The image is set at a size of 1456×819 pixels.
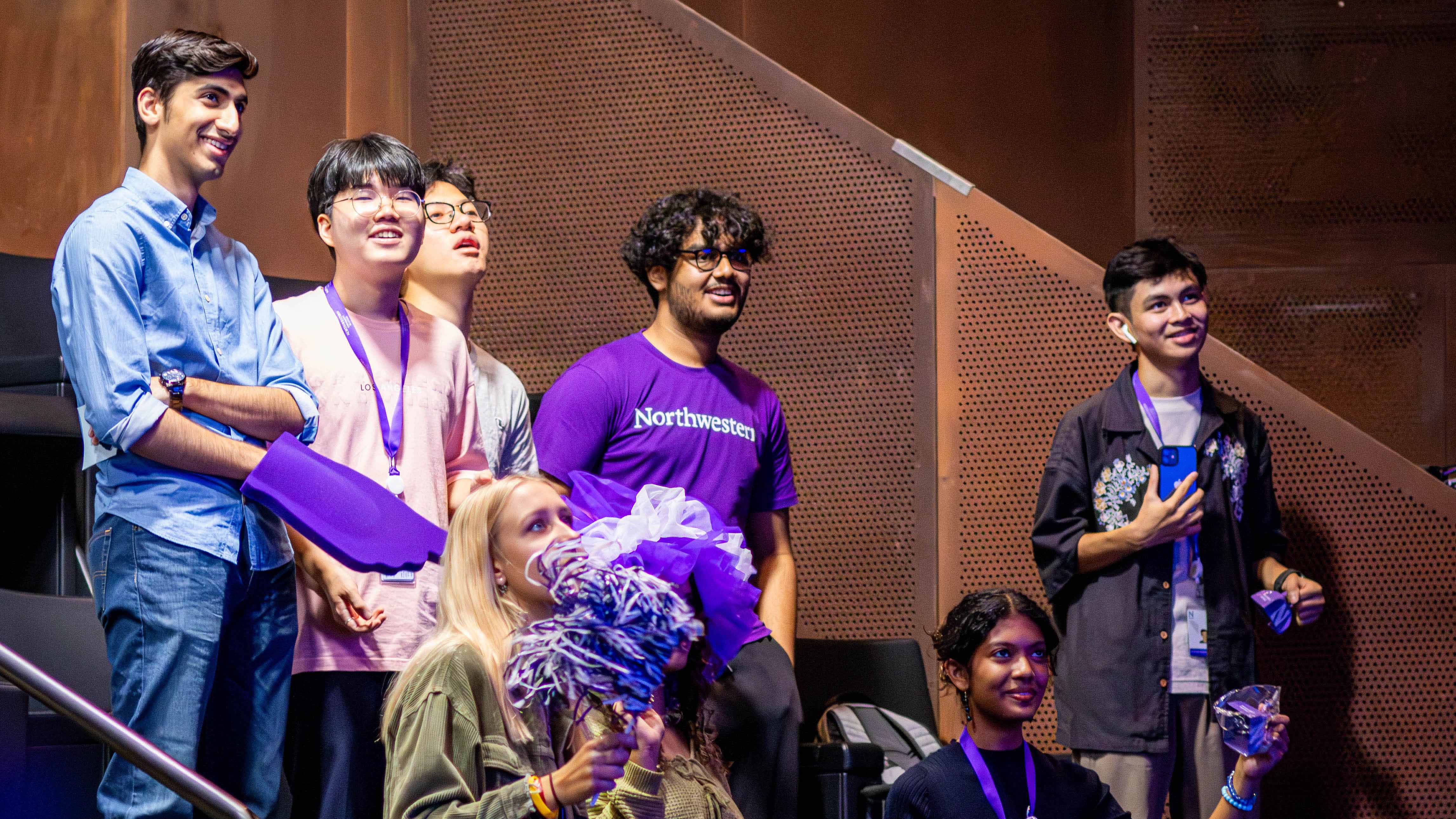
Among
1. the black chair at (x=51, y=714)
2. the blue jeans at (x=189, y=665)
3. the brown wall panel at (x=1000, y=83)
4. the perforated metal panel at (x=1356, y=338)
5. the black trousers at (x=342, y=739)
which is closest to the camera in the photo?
the blue jeans at (x=189, y=665)

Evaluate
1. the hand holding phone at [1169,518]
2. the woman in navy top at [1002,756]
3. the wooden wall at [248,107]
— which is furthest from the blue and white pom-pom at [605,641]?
the wooden wall at [248,107]

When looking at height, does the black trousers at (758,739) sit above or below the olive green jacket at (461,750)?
below

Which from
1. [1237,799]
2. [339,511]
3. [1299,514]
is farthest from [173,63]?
[1299,514]

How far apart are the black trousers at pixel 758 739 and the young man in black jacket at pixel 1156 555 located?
74 cm

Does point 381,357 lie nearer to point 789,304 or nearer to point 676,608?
point 676,608

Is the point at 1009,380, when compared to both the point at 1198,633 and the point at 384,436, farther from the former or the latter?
the point at 384,436

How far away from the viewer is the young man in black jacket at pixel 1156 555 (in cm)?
318

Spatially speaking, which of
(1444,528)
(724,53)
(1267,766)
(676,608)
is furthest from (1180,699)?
(724,53)

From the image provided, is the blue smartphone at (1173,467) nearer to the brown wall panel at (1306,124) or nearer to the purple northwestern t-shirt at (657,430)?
the purple northwestern t-shirt at (657,430)

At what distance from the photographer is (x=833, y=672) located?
12.3 feet

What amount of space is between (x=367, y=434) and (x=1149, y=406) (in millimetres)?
1948

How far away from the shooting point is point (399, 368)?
2660mm

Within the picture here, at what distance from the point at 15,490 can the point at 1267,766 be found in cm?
274

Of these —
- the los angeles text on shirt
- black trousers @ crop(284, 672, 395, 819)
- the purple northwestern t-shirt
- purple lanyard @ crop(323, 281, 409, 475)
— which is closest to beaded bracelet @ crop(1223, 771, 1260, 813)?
the purple northwestern t-shirt
